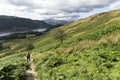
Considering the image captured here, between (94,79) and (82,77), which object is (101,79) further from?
(82,77)

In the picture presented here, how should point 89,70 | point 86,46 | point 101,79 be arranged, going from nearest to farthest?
point 101,79 < point 89,70 < point 86,46

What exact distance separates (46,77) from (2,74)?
5.18 metres

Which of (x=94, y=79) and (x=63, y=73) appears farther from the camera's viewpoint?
(x=63, y=73)

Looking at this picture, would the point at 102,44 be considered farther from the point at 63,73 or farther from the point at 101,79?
the point at 101,79

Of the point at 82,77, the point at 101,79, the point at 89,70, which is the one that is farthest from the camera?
the point at 89,70

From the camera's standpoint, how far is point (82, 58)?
3078cm

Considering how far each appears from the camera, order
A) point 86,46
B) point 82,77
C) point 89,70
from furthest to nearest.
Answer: point 86,46
point 89,70
point 82,77

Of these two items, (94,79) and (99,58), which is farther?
(99,58)

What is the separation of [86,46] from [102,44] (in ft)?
12.1

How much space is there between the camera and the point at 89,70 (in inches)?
922

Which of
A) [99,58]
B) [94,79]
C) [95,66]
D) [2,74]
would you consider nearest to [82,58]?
[99,58]

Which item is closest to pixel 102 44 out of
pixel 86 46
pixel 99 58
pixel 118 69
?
pixel 86 46

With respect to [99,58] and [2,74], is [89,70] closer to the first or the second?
[99,58]

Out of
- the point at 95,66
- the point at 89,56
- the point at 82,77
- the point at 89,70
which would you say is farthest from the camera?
the point at 89,56
